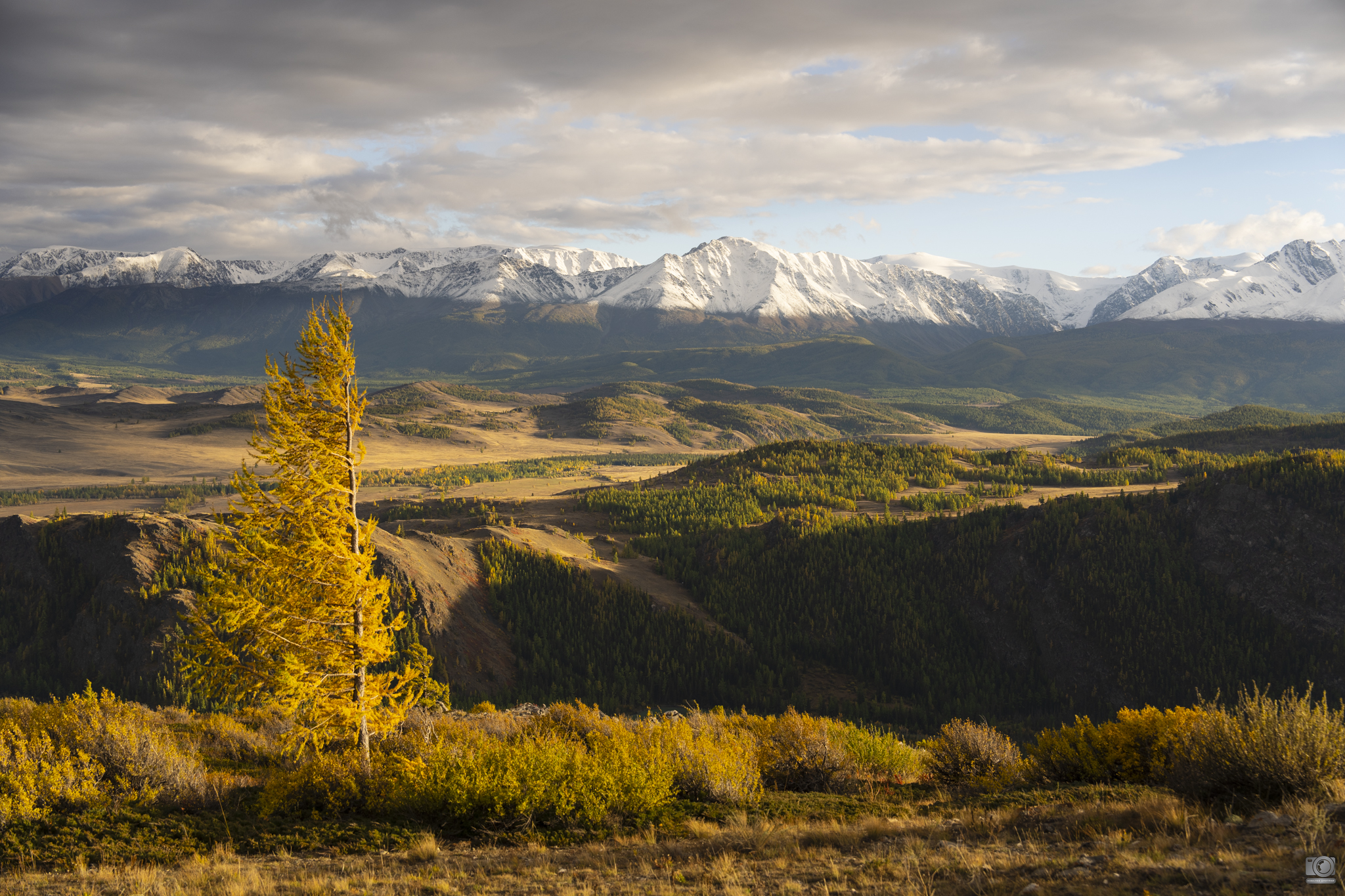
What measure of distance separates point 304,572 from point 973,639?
63.8 metres

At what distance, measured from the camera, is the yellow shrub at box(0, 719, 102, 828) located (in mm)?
17984

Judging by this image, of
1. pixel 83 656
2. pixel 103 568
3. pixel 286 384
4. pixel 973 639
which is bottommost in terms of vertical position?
pixel 973 639

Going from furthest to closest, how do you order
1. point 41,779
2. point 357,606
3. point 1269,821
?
point 357,606
point 41,779
point 1269,821

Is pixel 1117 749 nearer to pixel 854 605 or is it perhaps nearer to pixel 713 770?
pixel 713 770

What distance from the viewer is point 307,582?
22.2m

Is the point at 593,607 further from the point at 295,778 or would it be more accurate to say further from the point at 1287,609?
the point at 1287,609

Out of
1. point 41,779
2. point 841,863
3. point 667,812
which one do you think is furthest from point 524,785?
point 41,779

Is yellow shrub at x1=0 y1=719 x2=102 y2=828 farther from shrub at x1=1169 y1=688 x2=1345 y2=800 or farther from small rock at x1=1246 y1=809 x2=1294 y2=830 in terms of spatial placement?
shrub at x1=1169 y1=688 x2=1345 y2=800

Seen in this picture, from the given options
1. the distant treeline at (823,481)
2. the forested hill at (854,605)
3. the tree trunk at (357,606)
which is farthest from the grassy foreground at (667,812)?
the distant treeline at (823,481)

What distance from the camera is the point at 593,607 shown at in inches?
2835

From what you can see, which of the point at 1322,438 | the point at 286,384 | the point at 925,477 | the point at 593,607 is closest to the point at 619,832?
the point at 286,384

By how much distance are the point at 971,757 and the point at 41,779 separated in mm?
25503
